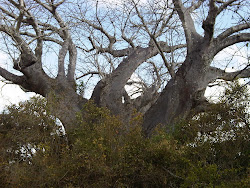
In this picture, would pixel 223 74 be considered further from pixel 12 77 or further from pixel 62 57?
pixel 12 77

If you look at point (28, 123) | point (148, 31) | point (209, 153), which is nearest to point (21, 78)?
point (28, 123)

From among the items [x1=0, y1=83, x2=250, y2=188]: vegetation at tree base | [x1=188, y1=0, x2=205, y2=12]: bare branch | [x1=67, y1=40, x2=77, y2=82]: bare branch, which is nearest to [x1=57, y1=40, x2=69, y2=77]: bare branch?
[x1=67, y1=40, x2=77, y2=82]: bare branch

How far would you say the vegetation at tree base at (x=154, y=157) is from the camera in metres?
5.82

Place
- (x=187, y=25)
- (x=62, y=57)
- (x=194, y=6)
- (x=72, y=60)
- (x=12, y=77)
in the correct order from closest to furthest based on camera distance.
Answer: (x=187, y=25)
(x=194, y=6)
(x=12, y=77)
(x=62, y=57)
(x=72, y=60)

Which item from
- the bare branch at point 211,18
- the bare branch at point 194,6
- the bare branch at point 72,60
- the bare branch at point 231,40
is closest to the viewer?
the bare branch at point 211,18

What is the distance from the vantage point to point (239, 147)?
6359 millimetres

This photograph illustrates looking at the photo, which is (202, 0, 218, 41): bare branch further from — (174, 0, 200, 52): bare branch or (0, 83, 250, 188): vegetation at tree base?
(0, 83, 250, 188): vegetation at tree base

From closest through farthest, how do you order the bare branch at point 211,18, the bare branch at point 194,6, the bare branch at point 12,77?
the bare branch at point 211,18 → the bare branch at point 194,6 → the bare branch at point 12,77

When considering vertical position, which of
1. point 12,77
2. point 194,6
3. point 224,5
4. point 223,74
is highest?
point 194,6

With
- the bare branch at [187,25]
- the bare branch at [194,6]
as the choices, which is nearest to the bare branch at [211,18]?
the bare branch at [187,25]

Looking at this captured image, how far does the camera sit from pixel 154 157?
600 cm

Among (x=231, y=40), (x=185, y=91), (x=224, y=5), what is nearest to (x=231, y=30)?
(x=231, y=40)

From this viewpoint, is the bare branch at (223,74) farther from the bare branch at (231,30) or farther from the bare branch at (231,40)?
the bare branch at (231,30)

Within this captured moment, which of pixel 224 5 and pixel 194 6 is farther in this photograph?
pixel 194 6
